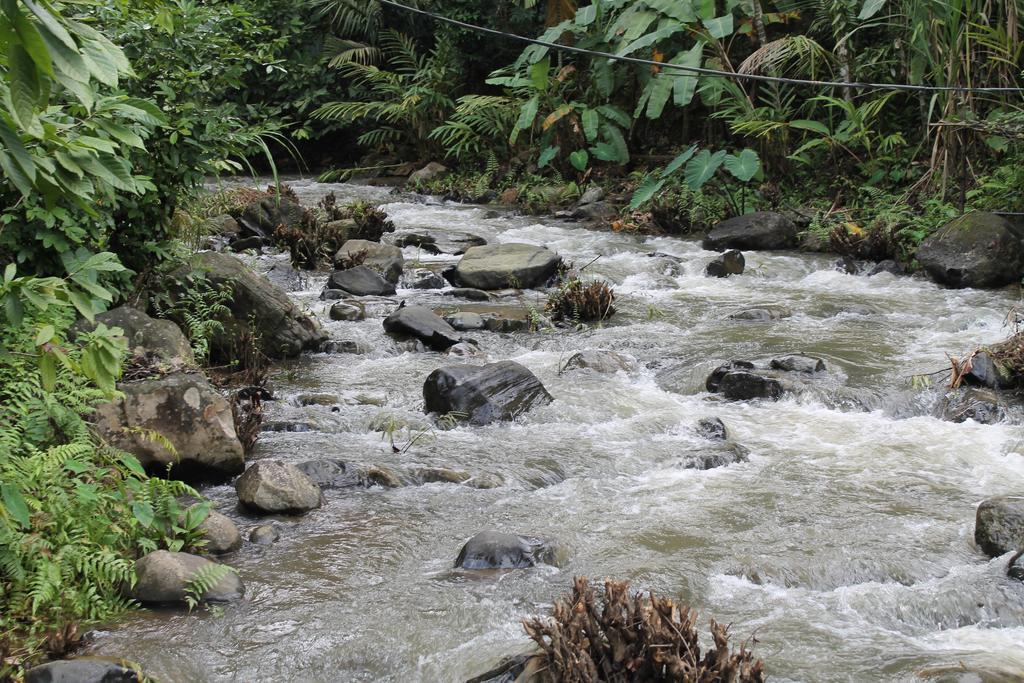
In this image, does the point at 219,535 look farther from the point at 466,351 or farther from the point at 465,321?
the point at 465,321

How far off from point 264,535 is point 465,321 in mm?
4170

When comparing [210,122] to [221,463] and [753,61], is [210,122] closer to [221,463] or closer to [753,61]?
[221,463]

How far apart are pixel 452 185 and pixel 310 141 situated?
5947mm

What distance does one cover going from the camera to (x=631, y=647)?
313 centimetres

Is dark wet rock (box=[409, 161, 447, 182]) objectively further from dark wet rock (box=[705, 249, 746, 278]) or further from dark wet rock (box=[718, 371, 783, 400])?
dark wet rock (box=[718, 371, 783, 400])

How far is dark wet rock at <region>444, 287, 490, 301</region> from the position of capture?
9.52 metres

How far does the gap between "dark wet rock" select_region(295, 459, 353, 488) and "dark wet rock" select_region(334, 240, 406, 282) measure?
191 inches

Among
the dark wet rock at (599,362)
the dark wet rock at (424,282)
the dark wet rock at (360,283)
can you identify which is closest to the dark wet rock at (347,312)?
the dark wet rock at (360,283)

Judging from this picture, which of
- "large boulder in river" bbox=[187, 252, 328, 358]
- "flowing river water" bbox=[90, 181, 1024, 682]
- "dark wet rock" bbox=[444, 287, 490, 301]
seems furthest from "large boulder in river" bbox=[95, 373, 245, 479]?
Result: "dark wet rock" bbox=[444, 287, 490, 301]

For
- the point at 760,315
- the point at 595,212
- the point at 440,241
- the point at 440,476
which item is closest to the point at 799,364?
the point at 760,315

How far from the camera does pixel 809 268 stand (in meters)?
10.5

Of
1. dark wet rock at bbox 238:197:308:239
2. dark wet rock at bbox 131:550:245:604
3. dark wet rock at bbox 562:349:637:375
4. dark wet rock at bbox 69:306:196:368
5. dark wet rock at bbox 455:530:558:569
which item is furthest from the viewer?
dark wet rock at bbox 238:197:308:239

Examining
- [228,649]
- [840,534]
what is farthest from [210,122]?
[840,534]

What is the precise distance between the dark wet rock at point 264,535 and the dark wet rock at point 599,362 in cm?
315
